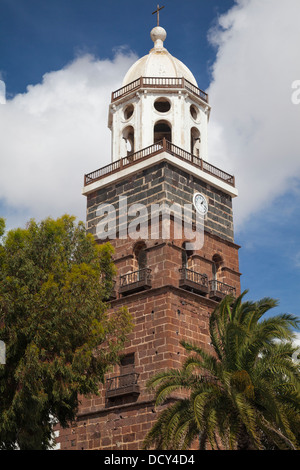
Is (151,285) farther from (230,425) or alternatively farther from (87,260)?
(230,425)

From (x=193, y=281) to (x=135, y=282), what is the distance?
8.12 feet

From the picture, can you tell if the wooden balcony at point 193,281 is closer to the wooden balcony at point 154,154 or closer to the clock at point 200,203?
the clock at point 200,203

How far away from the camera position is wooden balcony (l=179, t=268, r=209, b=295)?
2959cm

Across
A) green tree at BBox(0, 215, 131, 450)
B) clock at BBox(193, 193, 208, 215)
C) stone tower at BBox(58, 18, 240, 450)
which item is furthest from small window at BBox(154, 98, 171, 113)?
green tree at BBox(0, 215, 131, 450)

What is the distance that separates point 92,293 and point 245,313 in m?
5.19

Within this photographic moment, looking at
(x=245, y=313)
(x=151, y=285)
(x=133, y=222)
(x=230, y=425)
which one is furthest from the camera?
(x=133, y=222)

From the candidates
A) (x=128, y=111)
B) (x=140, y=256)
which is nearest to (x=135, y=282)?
(x=140, y=256)

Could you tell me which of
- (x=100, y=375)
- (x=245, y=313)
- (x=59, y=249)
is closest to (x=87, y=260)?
(x=59, y=249)

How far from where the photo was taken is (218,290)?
1254 inches

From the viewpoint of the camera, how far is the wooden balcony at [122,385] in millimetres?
28156

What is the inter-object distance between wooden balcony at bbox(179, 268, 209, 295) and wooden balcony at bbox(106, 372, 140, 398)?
13.9ft

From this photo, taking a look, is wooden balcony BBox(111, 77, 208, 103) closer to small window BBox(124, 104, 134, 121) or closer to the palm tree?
small window BBox(124, 104, 134, 121)
